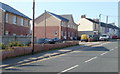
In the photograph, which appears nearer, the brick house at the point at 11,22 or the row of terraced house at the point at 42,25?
the brick house at the point at 11,22

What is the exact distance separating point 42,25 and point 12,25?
93.6 feet

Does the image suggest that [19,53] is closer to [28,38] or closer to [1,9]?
[28,38]

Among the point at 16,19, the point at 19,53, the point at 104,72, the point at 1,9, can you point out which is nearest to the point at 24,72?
the point at 104,72

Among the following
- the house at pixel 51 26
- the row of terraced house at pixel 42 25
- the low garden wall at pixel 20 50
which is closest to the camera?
the low garden wall at pixel 20 50

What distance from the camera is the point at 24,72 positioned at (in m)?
11.6

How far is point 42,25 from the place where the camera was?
64.4m

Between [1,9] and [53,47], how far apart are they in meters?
9.98

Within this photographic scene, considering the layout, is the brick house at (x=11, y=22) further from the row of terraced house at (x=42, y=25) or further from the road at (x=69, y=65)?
the road at (x=69, y=65)

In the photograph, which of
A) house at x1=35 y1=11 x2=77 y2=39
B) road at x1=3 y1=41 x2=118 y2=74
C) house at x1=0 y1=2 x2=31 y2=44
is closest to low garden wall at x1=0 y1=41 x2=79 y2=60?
road at x1=3 y1=41 x2=118 y2=74

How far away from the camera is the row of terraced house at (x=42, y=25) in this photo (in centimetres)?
3303

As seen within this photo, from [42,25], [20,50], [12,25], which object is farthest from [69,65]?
[42,25]

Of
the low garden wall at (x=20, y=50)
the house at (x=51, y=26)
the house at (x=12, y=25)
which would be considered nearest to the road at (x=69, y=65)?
the low garden wall at (x=20, y=50)

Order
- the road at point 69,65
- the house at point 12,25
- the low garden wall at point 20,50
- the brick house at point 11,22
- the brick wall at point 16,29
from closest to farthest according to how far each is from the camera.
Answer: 1. the road at point 69,65
2. the low garden wall at point 20,50
3. the house at point 12,25
4. the brick house at point 11,22
5. the brick wall at point 16,29

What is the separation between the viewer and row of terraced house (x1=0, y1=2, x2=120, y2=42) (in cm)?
3303
